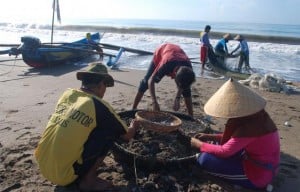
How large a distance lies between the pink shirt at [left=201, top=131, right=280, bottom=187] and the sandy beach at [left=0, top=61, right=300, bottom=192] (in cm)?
40

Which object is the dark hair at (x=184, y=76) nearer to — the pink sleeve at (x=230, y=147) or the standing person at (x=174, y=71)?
the standing person at (x=174, y=71)

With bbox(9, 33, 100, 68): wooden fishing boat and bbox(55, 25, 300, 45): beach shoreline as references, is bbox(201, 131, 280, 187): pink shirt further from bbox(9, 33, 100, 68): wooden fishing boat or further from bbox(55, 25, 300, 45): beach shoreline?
bbox(55, 25, 300, 45): beach shoreline

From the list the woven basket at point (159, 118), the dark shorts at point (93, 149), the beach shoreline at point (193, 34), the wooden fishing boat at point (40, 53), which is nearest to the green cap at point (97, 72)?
the dark shorts at point (93, 149)

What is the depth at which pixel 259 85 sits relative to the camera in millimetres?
9406

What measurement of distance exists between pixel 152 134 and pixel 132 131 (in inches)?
27.9

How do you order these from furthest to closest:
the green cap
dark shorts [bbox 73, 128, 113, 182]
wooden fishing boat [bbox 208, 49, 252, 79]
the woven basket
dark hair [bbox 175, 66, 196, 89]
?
wooden fishing boat [bbox 208, 49, 252, 79], dark hair [bbox 175, 66, 196, 89], the woven basket, the green cap, dark shorts [bbox 73, 128, 113, 182]

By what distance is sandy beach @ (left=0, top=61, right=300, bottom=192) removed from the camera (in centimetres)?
396

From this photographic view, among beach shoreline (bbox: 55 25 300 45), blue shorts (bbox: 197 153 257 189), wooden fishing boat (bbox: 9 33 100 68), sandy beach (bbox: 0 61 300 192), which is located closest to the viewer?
blue shorts (bbox: 197 153 257 189)

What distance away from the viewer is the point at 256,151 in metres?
3.50

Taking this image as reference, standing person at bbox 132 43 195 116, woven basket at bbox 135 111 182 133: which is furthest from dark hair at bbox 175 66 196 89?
woven basket at bbox 135 111 182 133

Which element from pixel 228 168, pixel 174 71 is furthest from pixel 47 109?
pixel 228 168

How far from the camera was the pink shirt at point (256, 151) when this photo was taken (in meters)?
3.45

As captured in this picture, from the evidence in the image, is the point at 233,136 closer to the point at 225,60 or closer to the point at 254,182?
the point at 254,182

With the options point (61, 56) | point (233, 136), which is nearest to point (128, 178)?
point (233, 136)
